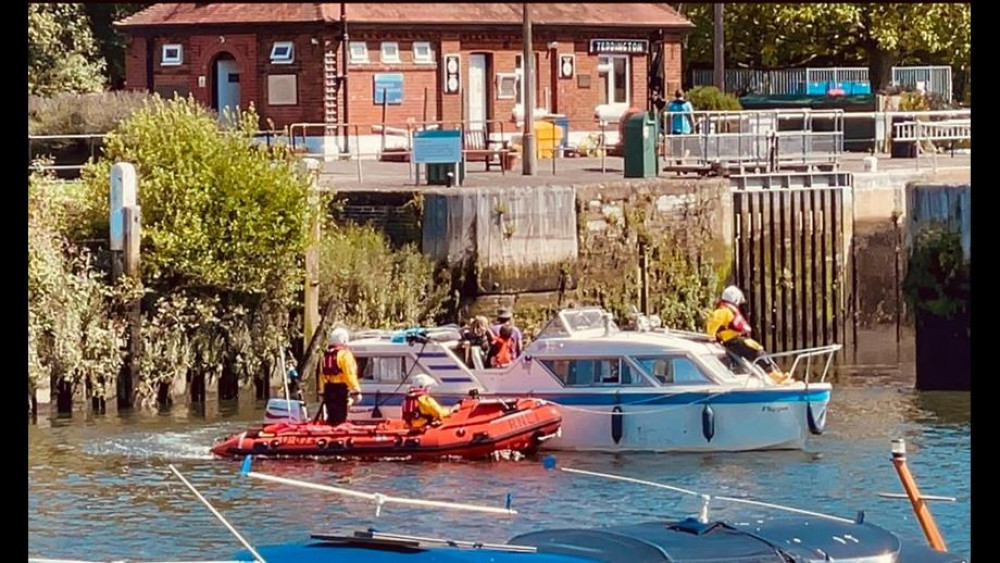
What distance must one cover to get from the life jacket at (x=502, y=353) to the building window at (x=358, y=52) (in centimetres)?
1906

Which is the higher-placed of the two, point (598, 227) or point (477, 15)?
point (477, 15)

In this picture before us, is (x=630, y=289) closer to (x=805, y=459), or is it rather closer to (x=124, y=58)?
(x=805, y=459)

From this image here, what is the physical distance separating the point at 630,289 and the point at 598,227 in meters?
1.31

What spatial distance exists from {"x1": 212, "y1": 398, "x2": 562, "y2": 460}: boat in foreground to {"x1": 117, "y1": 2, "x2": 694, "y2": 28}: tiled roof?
62.7 ft

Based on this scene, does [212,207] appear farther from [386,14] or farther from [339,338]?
[386,14]

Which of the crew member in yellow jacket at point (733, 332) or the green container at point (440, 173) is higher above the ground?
the green container at point (440, 173)

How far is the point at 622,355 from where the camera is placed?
25.5m

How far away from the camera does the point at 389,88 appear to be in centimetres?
4538

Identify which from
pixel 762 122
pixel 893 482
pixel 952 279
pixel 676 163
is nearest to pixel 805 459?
pixel 893 482

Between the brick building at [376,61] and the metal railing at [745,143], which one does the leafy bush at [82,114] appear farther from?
the metal railing at [745,143]

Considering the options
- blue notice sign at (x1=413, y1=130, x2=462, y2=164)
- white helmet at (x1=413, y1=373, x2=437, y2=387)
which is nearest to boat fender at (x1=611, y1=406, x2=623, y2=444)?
white helmet at (x1=413, y1=373, x2=437, y2=387)

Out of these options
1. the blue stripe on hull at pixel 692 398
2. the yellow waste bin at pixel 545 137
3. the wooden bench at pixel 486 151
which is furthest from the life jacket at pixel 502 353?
the yellow waste bin at pixel 545 137

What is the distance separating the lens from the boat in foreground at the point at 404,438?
80.7ft

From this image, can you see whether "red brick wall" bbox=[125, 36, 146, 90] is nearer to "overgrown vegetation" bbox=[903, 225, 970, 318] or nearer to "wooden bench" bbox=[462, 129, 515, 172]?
"wooden bench" bbox=[462, 129, 515, 172]
